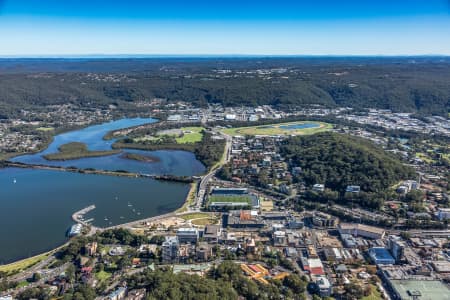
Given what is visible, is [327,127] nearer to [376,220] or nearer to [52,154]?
[376,220]

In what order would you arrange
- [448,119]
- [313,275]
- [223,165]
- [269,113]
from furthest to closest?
[269,113]
[448,119]
[223,165]
[313,275]

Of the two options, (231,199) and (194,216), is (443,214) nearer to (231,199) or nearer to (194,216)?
(231,199)

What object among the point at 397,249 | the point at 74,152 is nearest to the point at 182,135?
the point at 74,152

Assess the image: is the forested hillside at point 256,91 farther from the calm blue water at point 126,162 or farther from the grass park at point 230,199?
the grass park at point 230,199

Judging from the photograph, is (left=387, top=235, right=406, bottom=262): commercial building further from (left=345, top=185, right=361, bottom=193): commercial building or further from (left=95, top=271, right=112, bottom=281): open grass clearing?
(left=95, top=271, right=112, bottom=281): open grass clearing

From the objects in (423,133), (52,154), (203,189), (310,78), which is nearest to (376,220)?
(203,189)

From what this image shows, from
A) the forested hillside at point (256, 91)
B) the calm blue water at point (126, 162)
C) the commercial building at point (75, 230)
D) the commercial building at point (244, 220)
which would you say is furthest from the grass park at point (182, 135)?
the commercial building at point (75, 230)
